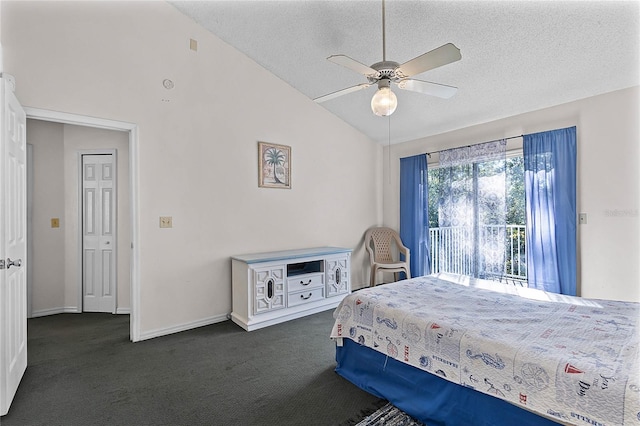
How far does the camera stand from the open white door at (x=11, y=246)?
1.88 meters

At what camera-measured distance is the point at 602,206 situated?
3.14m

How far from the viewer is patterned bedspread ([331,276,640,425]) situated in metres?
1.21

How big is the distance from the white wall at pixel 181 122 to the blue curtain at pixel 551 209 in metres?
2.58

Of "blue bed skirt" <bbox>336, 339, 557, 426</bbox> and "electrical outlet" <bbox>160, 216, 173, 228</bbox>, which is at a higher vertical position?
"electrical outlet" <bbox>160, 216, 173, 228</bbox>

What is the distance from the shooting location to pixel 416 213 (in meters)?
4.73

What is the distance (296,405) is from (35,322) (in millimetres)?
3349

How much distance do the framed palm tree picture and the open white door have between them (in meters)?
2.13

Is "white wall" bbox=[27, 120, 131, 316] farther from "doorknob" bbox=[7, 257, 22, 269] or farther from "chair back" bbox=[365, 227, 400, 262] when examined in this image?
"chair back" bbox=[365, 227, 400, 262]

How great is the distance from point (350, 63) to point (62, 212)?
392 cm

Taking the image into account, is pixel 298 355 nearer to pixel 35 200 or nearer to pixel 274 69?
pixel 274 69

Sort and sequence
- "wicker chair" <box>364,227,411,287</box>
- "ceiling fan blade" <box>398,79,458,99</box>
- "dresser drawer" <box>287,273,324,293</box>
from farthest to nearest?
"wicker chair" <box>364,227,411,287</box> → "dresser drawer" <box>287,273,324,293</box> → "ceiling fan blade" <box>398,79,458,99</box>

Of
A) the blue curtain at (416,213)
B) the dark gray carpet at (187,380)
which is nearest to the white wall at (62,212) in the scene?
the dark gray carpet at (187,380)

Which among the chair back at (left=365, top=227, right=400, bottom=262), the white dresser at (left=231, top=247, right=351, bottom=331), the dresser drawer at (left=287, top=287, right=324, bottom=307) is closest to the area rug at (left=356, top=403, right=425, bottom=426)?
the white dresser at (left=231, top=247, right=351, bottom=331)

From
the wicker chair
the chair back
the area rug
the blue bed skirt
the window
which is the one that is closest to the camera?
the blue bed skirt
